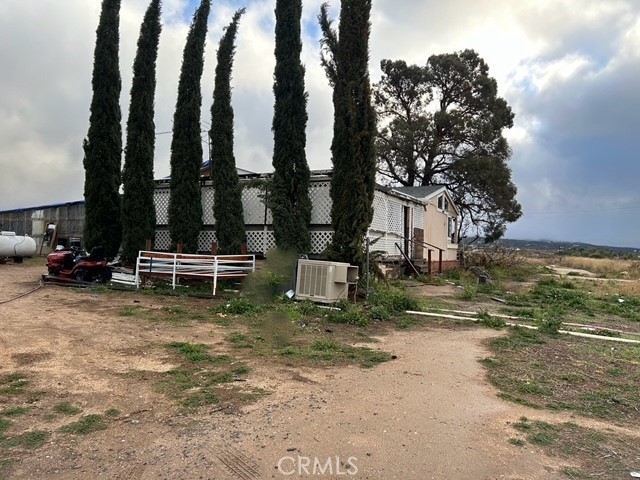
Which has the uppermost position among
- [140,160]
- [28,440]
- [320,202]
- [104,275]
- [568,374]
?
[140,160]

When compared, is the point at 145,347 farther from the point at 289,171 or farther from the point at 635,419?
the point at 289,171

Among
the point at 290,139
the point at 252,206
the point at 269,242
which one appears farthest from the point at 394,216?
the point at 290,139

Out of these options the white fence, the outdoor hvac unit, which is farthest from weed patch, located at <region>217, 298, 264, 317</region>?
the white fence

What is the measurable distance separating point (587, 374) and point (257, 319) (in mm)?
4955

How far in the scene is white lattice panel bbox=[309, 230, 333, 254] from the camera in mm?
12215

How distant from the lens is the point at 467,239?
101 ft

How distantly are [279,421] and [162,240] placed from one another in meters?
11.9

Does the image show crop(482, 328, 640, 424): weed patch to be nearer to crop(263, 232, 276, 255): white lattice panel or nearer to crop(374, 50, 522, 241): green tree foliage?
crop(263, 232, 276, 255): white lattice panel

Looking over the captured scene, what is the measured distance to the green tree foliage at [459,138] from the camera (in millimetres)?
29141

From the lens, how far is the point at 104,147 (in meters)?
14.1

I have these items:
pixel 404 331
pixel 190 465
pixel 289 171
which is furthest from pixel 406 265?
pixel 190 465

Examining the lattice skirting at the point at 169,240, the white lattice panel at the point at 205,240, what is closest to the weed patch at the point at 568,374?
the lattice skirting at the point at 169,240

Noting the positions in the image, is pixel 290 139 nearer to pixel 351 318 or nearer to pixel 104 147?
pixel 351 318

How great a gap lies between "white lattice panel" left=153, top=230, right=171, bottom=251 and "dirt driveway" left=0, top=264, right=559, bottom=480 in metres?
8.24
